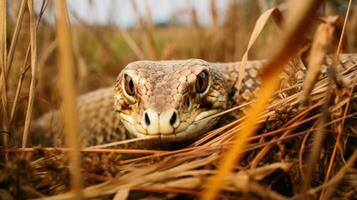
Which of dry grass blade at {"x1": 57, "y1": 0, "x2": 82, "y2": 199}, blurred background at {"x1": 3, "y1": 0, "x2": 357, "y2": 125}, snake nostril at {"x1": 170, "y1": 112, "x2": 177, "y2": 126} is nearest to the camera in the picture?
dry grass blade at {"x1": 57, "y1": 0, "x2": 82, "y2": 199}

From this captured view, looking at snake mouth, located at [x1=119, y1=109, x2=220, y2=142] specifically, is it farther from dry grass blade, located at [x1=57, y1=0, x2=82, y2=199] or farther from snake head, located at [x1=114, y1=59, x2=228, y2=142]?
dry grass blade, located at [x1=57, y1=0, x2=82, y2=199]

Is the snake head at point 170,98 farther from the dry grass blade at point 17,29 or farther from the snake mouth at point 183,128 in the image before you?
the dry grass blade at point 17,29

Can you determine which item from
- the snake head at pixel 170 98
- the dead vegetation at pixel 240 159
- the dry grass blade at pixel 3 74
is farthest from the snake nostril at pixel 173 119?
the dry grass blade at pixel 3 74

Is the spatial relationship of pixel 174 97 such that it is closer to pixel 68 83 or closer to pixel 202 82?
pixel 202 82

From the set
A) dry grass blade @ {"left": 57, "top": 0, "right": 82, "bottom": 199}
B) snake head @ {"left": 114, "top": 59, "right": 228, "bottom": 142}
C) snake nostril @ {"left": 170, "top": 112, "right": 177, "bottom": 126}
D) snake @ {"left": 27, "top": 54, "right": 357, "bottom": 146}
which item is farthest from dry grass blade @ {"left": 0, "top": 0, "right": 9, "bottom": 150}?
dry grass blade @ {"left": 57, "top": 0, "right": 82, "bottom": 199}

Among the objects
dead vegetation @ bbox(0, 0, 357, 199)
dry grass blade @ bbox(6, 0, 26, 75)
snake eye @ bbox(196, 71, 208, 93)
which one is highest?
dry grass blade @ bbox(6, 0, 26, 75)

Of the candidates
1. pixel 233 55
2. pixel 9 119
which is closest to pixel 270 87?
pixel 9 119

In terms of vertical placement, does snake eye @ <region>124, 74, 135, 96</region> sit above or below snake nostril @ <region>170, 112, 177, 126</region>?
above
